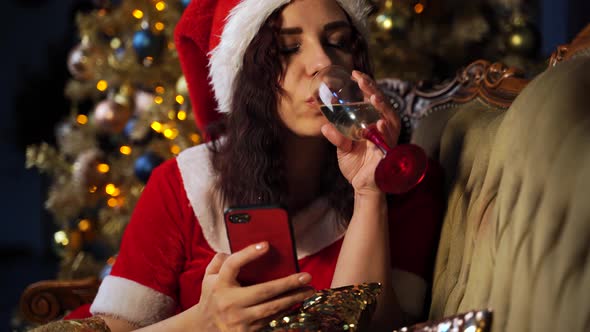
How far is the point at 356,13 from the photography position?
148 cm

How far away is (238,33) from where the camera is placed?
1423mm

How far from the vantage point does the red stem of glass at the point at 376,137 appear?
3.65ft

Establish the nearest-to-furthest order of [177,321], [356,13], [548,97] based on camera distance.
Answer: [548,97] < [177,321] < [356,13]

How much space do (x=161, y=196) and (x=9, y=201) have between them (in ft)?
13.4

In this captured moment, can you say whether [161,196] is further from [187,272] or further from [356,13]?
[356,13]

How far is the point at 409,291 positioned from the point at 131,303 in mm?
565

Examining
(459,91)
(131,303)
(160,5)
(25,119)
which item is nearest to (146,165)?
(160,5)

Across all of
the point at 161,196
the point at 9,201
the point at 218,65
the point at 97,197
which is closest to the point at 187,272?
the point at 161,196

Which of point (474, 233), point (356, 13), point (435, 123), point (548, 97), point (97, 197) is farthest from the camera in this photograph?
point (97, 197)

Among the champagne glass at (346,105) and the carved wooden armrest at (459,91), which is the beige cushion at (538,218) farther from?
the carved wooden armrest at (459,91)

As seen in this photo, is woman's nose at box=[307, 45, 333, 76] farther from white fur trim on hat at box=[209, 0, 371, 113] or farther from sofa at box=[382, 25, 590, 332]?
sofa at box=[382, 25, 590, 332]

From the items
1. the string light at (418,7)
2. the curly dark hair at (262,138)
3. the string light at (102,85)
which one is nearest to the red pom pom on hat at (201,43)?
the curly dark hair at (262,138)

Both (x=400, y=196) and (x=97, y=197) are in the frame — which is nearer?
(x=400, y=196)

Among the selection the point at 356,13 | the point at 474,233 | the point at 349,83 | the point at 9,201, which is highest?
the point at 356,13
